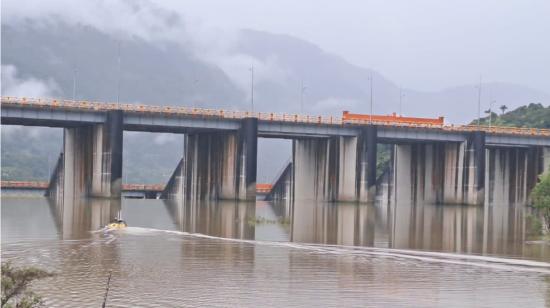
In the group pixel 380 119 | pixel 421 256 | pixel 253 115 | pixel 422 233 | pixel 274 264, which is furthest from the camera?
pixel 380 119

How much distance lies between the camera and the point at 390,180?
150 m

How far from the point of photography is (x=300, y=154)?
458 feet

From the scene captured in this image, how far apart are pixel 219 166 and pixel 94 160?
63.6ft

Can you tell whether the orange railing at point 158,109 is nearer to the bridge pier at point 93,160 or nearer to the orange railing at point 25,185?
the bridge pier at point 93,160

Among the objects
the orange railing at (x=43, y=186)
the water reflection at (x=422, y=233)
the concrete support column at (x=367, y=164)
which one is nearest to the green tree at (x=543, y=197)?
the water reflection at (x=422, y=233)

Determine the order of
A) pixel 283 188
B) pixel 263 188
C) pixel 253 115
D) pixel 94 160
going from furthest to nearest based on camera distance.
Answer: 1. pixel 263 188
2. pixel 283 188
3. pixel 253 115
4. pixel 94 160

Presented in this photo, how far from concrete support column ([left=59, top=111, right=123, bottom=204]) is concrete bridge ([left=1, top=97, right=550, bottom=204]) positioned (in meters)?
0.13

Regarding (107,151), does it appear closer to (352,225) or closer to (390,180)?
(352,225)

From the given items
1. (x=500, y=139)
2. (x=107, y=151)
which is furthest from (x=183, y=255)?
(x=500, y=139)

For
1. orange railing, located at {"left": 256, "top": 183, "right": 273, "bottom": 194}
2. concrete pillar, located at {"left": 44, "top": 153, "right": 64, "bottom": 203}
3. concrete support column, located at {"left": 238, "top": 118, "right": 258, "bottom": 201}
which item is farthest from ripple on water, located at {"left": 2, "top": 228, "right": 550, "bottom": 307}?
orange railing, located at {"left": 256, "top": 183, "right": 273, "bottom": 194}

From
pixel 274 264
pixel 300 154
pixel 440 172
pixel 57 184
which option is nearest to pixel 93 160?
pixel 57 184

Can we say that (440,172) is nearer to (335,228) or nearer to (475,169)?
(475,169)

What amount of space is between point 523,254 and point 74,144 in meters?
80.9

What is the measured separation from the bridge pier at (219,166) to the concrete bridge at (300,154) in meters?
0.15
